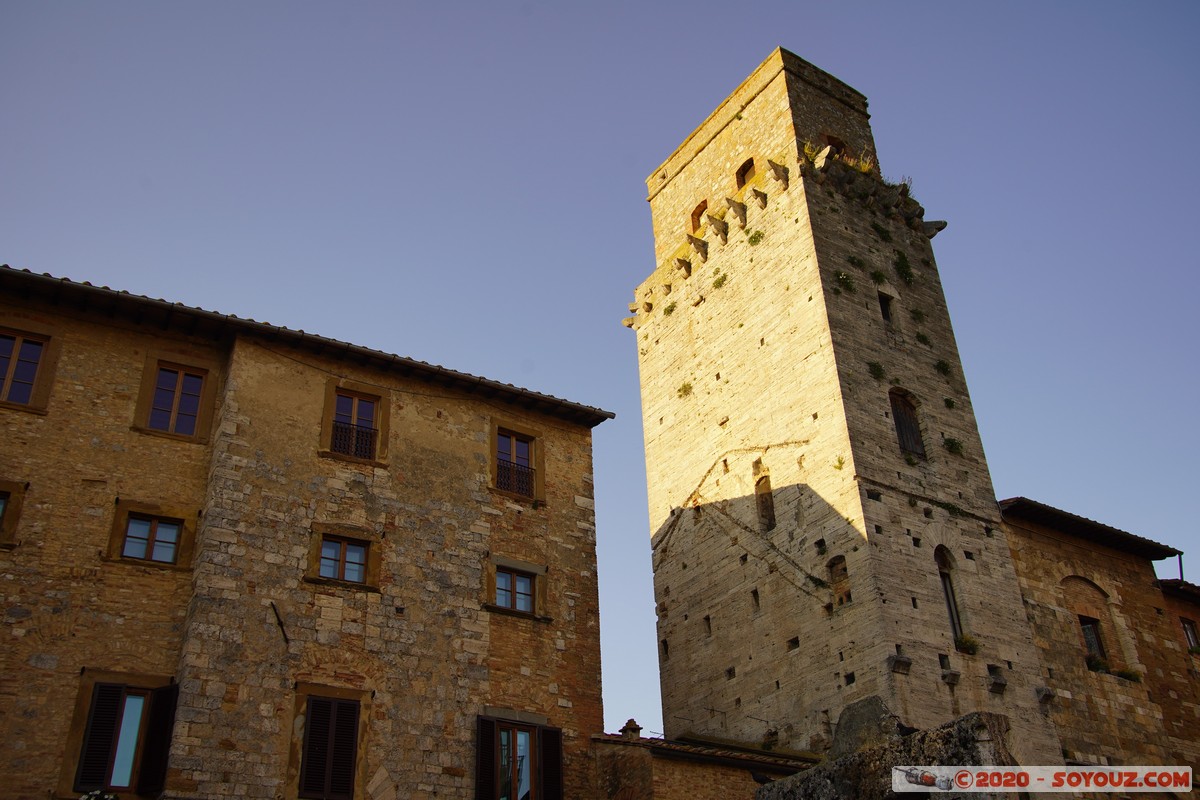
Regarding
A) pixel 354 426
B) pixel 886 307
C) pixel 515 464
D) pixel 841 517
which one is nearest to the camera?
pixel 354 426

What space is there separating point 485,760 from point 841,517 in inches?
365

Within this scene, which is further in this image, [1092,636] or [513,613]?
[1092,636]

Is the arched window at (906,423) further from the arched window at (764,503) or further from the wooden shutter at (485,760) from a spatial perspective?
the wooden shutter at (485,760)

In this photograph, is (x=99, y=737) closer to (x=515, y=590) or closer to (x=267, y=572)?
(x=267, y=572)

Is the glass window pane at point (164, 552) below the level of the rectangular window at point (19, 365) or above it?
below

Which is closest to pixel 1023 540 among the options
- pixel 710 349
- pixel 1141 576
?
pixel 1141 576

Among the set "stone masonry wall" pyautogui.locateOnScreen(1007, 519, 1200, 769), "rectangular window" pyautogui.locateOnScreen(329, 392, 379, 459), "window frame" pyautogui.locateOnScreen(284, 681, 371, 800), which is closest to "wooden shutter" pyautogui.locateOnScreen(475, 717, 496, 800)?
"window frame" pyautogui.locateOnScreen(284, 681, 371, 800)

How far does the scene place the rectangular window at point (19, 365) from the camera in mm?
15953

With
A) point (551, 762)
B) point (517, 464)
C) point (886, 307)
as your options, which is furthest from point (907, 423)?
point (551, 762)

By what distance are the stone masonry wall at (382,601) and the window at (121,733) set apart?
30cm

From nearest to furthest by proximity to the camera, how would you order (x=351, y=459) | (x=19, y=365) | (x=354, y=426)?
(x=19, y=365), (x=351, y=459), (x=354, y=426)

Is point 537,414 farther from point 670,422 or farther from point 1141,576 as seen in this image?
point 1141,576

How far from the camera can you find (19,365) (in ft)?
53.2

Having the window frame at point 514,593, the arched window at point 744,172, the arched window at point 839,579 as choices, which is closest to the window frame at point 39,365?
the window frame at point 514,593
